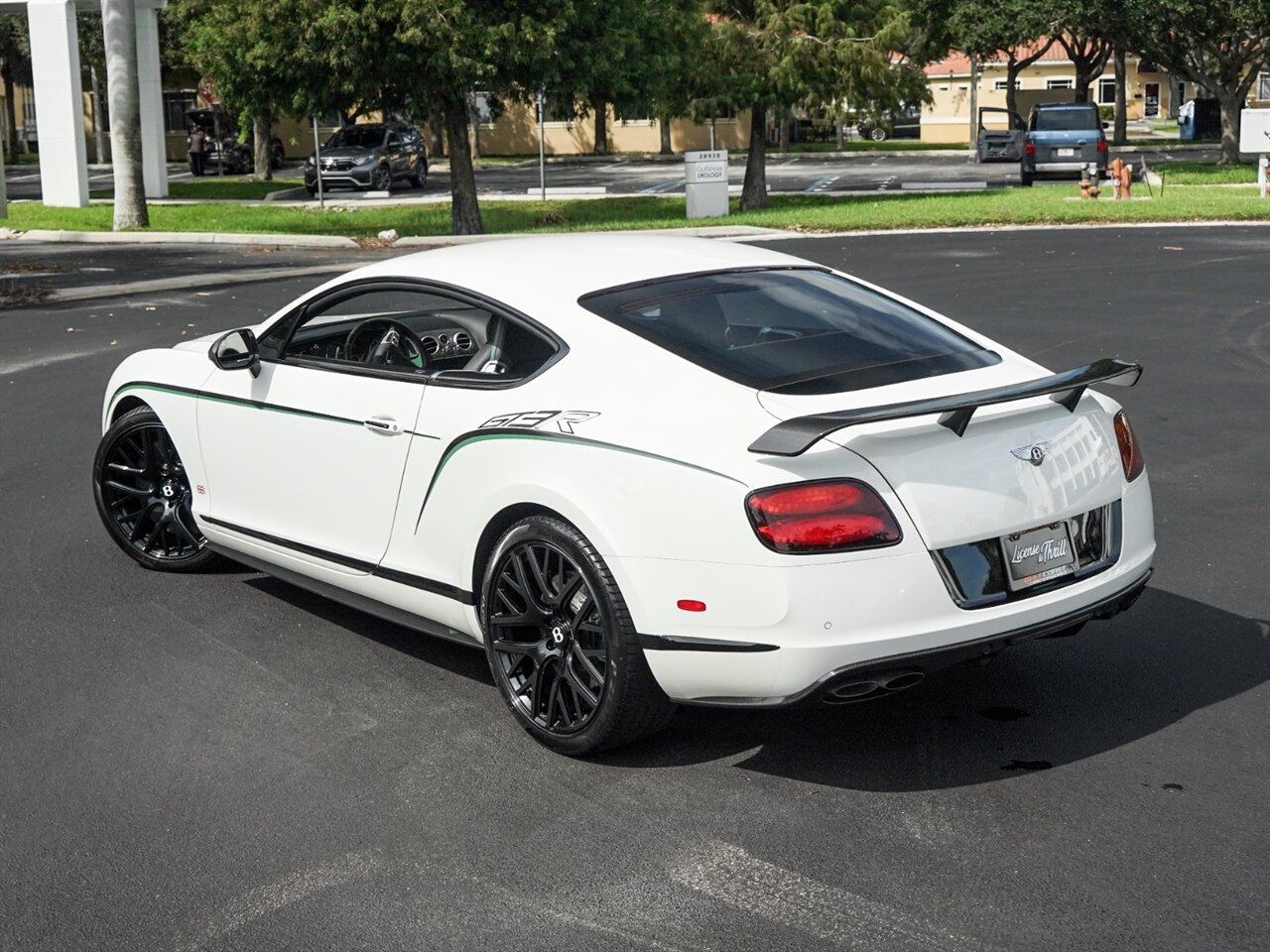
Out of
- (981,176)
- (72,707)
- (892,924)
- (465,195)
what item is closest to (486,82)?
(465,195)

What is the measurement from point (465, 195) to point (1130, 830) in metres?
26.6

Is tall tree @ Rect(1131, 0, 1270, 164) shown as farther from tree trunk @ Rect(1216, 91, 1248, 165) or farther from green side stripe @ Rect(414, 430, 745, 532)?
green side stripe @ Rect(414, 430, 745, 532)

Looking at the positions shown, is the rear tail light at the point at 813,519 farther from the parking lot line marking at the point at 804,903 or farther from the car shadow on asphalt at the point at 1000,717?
the parking lot line marking at the point at 804,903

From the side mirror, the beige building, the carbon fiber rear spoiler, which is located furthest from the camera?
the beige building

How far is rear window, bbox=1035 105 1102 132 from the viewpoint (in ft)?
123

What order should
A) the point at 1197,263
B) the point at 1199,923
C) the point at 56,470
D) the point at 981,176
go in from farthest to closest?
the point at 981,176, the point at 1197,263, the point at 56,470, the point at 1199,923

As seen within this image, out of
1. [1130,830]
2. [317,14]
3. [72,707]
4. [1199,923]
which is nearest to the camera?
[1199,923]

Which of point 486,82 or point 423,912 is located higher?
point 486,82

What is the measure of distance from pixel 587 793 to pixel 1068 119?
116ft

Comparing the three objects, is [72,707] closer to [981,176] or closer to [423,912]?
[423,912]

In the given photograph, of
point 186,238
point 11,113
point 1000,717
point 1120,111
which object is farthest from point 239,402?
point 11,113

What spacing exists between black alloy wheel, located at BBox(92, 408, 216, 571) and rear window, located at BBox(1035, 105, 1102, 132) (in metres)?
33.2

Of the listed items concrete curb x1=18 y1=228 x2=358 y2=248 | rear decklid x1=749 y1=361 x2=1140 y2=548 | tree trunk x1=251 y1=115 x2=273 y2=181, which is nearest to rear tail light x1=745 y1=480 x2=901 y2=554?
rear decklid x1=749 y1=361 x2=1140 y2=548

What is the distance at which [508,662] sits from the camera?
5227 millimetres
